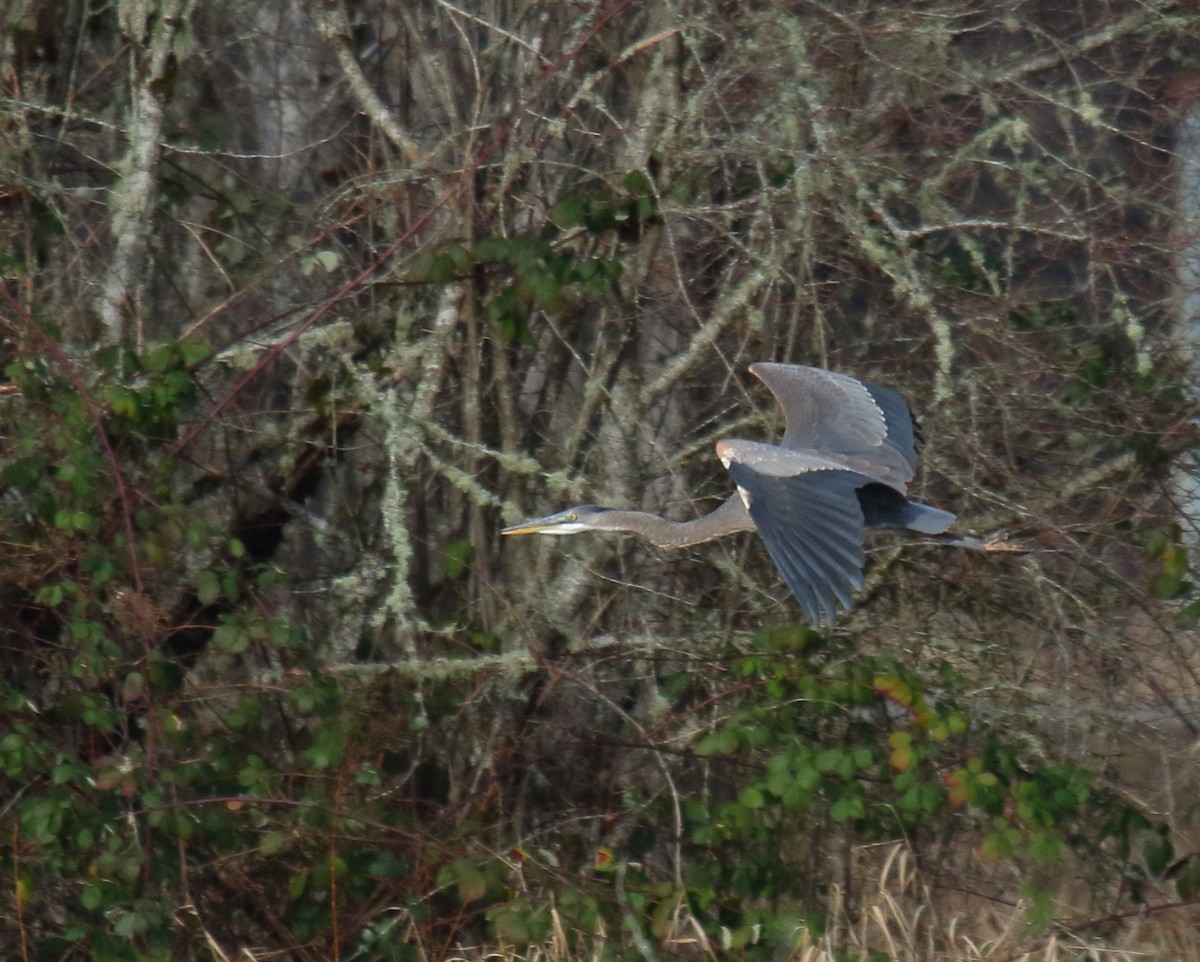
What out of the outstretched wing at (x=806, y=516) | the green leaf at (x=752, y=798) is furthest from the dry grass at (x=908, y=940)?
the outstretched wing at (x=806, y=516)

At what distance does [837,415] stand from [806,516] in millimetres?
599

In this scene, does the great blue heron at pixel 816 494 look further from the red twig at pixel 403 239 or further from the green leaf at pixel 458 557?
the red twig at pixel 403 239

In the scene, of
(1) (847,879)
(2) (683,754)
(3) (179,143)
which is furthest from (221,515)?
(1) (847,879)

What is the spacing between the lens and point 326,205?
5.12 metres

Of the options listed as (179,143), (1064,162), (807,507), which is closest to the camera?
(807,507)

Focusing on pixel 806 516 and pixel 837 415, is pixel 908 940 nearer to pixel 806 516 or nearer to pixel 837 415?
pixel 806 516

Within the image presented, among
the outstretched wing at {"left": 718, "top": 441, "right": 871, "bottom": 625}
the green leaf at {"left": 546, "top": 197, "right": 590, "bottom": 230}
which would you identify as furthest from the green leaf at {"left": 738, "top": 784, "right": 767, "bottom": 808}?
the green leaf at {"left": 546, "top": 197, "right": 590, "bottom": 230}

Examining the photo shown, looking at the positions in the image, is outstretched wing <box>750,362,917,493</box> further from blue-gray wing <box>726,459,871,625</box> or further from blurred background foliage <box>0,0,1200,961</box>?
blue-gray wing <box>726,459,871,625</box>

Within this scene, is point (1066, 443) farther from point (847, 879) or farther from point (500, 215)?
point (500, 215)

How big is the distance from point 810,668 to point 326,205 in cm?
192

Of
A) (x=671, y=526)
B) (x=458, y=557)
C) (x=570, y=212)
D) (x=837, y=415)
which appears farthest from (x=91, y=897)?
(x=837, y=415)

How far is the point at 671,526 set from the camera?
4.76 metres

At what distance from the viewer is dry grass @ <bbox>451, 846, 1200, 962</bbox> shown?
14.0ft

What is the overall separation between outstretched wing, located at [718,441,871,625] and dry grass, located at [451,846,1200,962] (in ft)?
2.57
